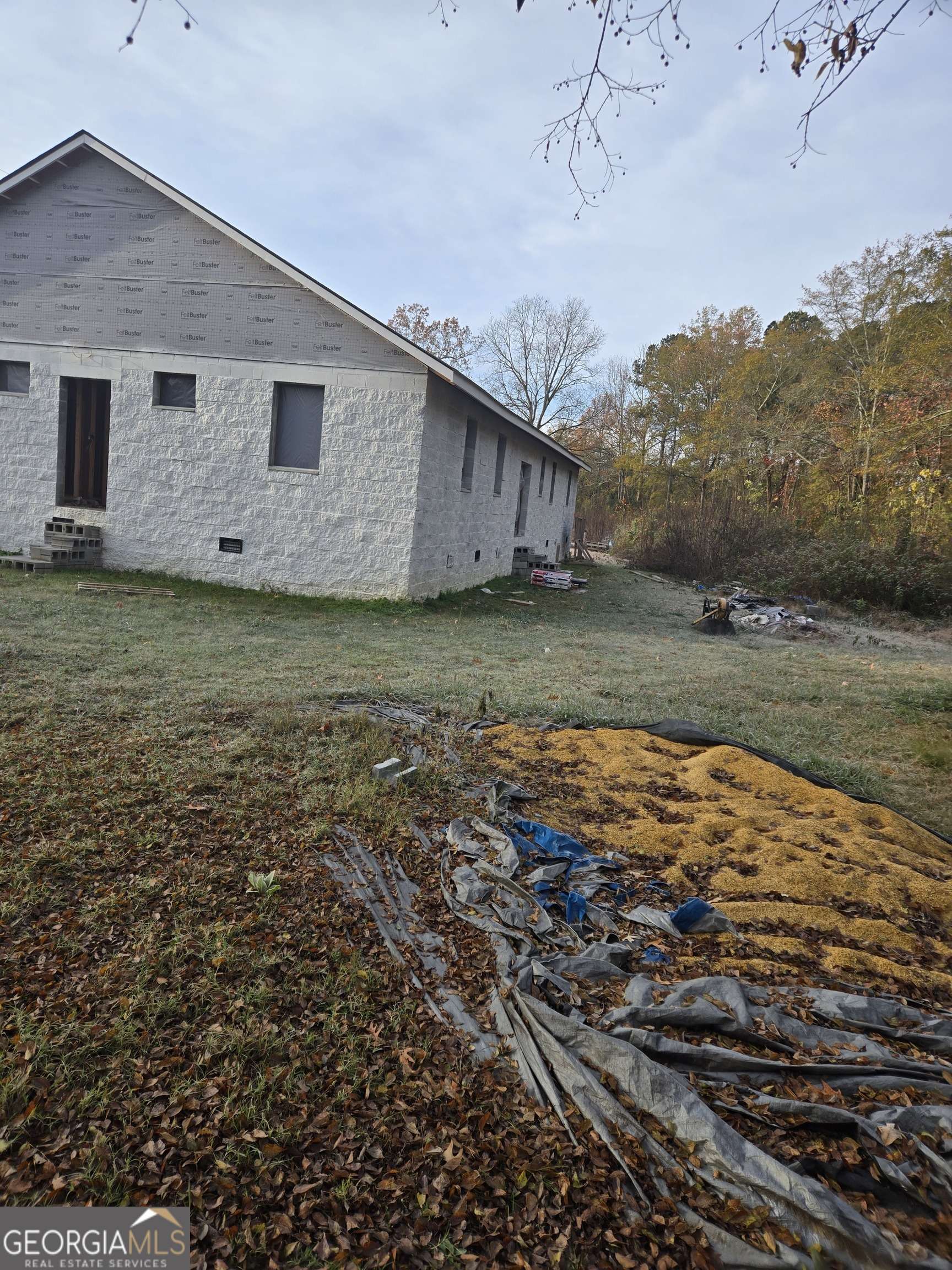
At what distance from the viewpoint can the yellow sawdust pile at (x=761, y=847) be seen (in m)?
3.12

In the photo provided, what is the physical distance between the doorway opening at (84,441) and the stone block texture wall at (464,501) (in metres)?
5.68

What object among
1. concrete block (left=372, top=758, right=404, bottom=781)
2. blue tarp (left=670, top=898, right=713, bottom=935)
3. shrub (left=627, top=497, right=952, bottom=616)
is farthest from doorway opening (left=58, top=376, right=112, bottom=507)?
shrub (left=627, top=497, right=952, bottom=616)

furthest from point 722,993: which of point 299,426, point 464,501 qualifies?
point 464,501

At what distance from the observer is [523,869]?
3.68 metres

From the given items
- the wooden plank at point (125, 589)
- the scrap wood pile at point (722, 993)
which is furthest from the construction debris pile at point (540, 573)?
the scrap wood pile at point (722, 993)

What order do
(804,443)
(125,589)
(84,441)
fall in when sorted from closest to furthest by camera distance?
(125,589) → (84,441) → (804,443)

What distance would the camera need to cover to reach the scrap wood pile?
6.40ft

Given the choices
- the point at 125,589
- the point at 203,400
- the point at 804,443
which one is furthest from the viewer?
the point at 804,443

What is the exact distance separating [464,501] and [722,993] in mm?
12007

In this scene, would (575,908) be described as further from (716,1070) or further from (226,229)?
(226,229)

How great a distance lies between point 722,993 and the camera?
2729 millimetres

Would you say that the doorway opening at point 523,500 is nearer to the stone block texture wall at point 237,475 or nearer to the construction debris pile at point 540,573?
the construction debris pile at point 540,573

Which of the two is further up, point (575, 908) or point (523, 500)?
point (523, 500)

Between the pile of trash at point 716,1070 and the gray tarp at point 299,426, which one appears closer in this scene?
the pile of trash at point 716,1070
